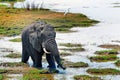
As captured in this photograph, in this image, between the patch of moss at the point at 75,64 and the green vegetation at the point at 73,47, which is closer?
the patch of moss at the point at 75,64

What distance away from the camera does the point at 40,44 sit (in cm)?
1533

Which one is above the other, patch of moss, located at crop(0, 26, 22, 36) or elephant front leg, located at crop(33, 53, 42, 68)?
elephant front leg, located at crop(33, 53, 42, 68)

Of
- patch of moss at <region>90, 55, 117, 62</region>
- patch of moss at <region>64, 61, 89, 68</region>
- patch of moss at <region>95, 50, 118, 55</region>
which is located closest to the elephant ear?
patch of moss at <region>64, 61, 89, 68</region>

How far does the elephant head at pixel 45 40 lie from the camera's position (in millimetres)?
14328

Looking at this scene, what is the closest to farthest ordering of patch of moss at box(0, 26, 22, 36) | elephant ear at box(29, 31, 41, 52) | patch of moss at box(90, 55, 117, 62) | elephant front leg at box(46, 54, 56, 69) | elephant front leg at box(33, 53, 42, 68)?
elephant ear at box(29, 31, 41, 52), elephant front leg at box(46, 54, 56, 69), elephant front leg at box(33, 53, 42, 68), patch of moss at box(90, 55, 117, 62), patch of moss at box(0, 26, 22, 36)

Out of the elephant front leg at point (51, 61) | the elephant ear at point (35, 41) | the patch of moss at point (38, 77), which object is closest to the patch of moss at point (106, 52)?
the elephant front leg at point (51, 61)

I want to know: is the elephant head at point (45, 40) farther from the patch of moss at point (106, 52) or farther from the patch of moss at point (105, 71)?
the patch of moss at point (106, 52)

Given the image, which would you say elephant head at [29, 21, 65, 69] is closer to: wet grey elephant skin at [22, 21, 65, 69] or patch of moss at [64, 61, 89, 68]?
wet grey elephant skin at [22, 21, 65, 69]

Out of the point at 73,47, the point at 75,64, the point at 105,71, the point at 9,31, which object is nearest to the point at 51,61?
the point at 75,64

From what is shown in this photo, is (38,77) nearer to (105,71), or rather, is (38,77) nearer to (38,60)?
(38,60)

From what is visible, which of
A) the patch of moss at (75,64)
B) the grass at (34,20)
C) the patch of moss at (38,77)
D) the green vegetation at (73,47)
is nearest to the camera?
the patch of moss at (38,77)

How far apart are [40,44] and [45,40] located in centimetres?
50

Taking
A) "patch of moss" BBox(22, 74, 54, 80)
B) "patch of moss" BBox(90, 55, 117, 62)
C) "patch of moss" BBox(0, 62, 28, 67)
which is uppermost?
"patch of moss" BBox(22, 74, 54, 80)

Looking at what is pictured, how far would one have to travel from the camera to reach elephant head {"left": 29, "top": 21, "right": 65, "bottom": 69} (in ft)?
47.0
